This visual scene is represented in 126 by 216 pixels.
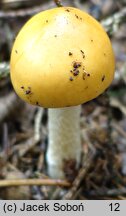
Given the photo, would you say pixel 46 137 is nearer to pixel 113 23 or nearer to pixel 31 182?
pixel 31 182

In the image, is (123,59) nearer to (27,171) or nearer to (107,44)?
(27,171)

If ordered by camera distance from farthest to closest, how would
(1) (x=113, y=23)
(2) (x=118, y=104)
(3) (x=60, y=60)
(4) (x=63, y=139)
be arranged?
(2) (x=118, y=104) < (1) (x=113, y=23) < (4) (x=63, y=139) < (3) (x=60, y=60)

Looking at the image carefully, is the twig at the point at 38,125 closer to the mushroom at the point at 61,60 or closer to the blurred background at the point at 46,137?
the blurred background at the point at 46,137

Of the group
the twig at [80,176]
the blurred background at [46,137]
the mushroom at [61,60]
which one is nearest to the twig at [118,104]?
the blurred background at [46,137]

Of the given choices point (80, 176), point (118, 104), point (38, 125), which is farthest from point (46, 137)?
point (118, 104)

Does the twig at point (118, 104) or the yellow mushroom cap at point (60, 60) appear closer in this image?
the yellow mushroom cap at point (60, 60)

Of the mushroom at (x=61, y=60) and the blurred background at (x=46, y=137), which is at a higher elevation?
the mushroom at (x=61, y=60)
